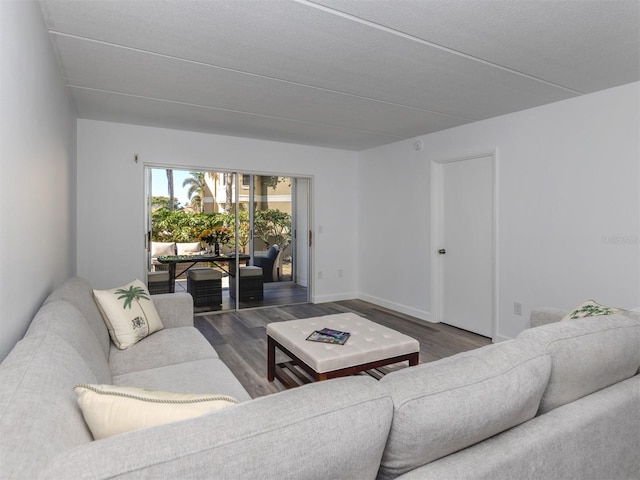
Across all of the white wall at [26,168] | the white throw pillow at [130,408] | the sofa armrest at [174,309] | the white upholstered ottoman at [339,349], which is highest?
the white wall at [26,168]

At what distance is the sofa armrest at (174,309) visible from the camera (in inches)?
112

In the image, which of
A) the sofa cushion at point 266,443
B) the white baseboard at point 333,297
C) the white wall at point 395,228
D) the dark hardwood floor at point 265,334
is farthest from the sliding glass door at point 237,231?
the sofa cushion at point 266,443

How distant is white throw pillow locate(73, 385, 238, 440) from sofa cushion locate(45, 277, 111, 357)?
4.08 ft

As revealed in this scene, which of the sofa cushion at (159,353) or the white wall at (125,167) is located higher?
the white wall at (125,167)

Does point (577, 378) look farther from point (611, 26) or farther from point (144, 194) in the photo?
point (144, 194)

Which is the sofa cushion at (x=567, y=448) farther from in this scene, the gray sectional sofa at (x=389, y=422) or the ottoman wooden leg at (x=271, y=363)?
the ottoman wooden leg at (x=271, y=363)

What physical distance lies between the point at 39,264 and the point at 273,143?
3774 millimetres

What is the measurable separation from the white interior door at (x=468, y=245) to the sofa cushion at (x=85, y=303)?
3.69 meters

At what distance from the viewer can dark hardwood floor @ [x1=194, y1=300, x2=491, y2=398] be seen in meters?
3.15

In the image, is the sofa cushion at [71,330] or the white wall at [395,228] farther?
the white wall at [395,228]

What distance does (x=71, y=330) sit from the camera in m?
1.59

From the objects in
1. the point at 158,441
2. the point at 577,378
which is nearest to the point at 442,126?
the point at 577,378

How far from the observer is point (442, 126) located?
4406mm

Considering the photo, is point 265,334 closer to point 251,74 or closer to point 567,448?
point 251,74
